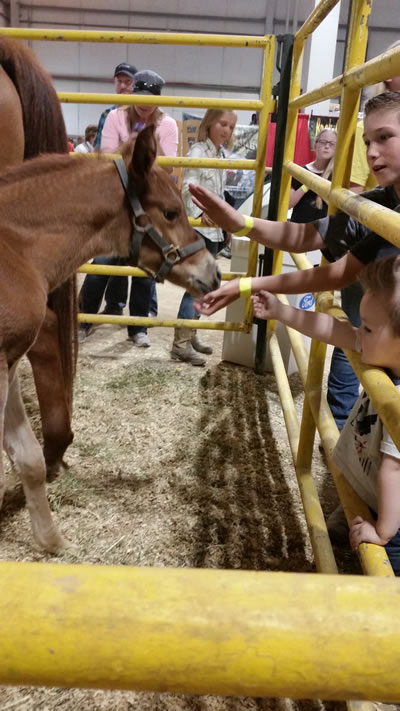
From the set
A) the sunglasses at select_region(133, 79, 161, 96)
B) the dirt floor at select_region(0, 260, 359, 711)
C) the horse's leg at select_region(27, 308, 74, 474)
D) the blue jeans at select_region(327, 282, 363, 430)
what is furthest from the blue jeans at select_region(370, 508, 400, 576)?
the sunglasses at select_region(133, 79, 161, 96)

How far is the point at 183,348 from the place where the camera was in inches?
131

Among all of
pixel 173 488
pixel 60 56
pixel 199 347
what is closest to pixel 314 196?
pixel 199 347

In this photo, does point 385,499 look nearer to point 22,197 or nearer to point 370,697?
point 370,697

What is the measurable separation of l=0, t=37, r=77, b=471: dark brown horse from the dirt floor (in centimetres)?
24

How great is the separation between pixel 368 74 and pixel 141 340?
2657 millimetres

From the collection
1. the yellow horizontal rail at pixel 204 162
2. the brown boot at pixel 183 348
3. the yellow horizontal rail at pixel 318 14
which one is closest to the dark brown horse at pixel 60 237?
the yellow horizontal rail at pixel 318 14

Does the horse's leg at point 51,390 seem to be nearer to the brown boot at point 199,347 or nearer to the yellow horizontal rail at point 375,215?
the yellow horizontal rail at point 375,215

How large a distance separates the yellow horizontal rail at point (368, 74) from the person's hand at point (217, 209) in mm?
429

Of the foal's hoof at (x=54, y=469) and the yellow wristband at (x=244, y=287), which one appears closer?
the yellow wristband at (x=244, y=287)

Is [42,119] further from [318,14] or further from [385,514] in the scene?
[385,514]

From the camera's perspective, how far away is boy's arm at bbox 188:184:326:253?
154 centimetres

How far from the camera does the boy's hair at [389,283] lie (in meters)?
0.98

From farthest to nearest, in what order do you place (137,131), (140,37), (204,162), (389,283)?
(137,131) → (204,162) → (140,37) → (389,283)

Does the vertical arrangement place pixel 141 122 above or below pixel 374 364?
above
